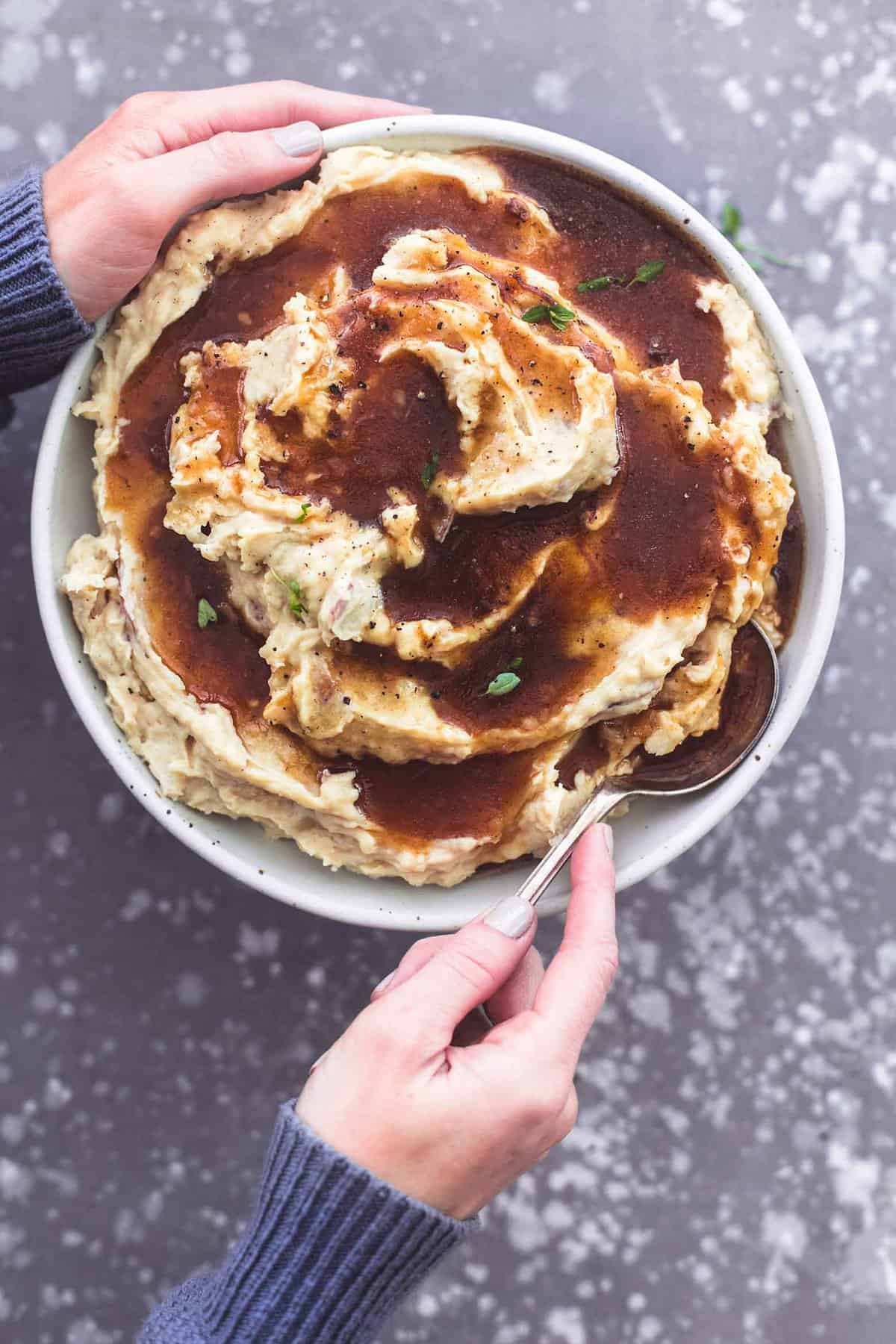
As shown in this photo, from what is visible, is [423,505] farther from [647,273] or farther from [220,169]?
[220,169]

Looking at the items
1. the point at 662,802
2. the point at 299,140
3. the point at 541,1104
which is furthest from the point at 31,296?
the point at 541,1104

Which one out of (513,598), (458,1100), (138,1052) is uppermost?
(513,598)

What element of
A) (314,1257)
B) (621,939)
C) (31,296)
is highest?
(31,296)

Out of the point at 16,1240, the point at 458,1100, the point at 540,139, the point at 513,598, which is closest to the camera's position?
the point at 458,1100

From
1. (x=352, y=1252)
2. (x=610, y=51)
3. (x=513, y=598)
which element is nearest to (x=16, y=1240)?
(x=352, y=1252)

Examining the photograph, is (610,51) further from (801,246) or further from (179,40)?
(179,40)
